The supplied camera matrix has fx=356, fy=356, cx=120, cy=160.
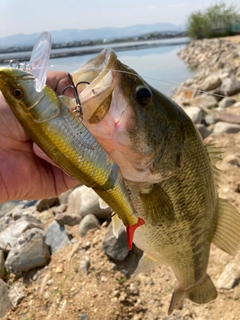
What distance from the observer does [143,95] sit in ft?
5.34

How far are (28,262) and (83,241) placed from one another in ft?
2.02

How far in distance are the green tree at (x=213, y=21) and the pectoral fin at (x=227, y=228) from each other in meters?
50.3

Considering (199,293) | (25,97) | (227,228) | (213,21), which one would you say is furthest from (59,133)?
(213,21)

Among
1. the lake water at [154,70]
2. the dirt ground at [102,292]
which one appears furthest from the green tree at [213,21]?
the dirt ground at [102,292]

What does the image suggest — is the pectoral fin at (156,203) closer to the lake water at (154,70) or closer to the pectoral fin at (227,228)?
the pectoral fin at (227,228)

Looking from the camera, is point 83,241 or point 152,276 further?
point 83,241

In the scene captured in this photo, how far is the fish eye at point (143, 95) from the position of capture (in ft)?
5.27

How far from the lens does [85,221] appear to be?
163 inches

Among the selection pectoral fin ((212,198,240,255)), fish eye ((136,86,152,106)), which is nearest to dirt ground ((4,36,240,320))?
pectoral fin ((212,198,240,255))

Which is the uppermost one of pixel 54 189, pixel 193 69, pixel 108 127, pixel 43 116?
pixel 43 116

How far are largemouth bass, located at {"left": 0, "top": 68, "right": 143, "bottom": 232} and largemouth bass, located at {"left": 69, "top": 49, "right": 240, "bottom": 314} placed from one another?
263mm

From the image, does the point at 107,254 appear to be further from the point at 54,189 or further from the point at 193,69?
the point at 193,69

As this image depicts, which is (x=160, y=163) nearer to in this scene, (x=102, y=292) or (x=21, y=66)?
(x=21, y=66)

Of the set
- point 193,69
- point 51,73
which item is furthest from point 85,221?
point 193,69
